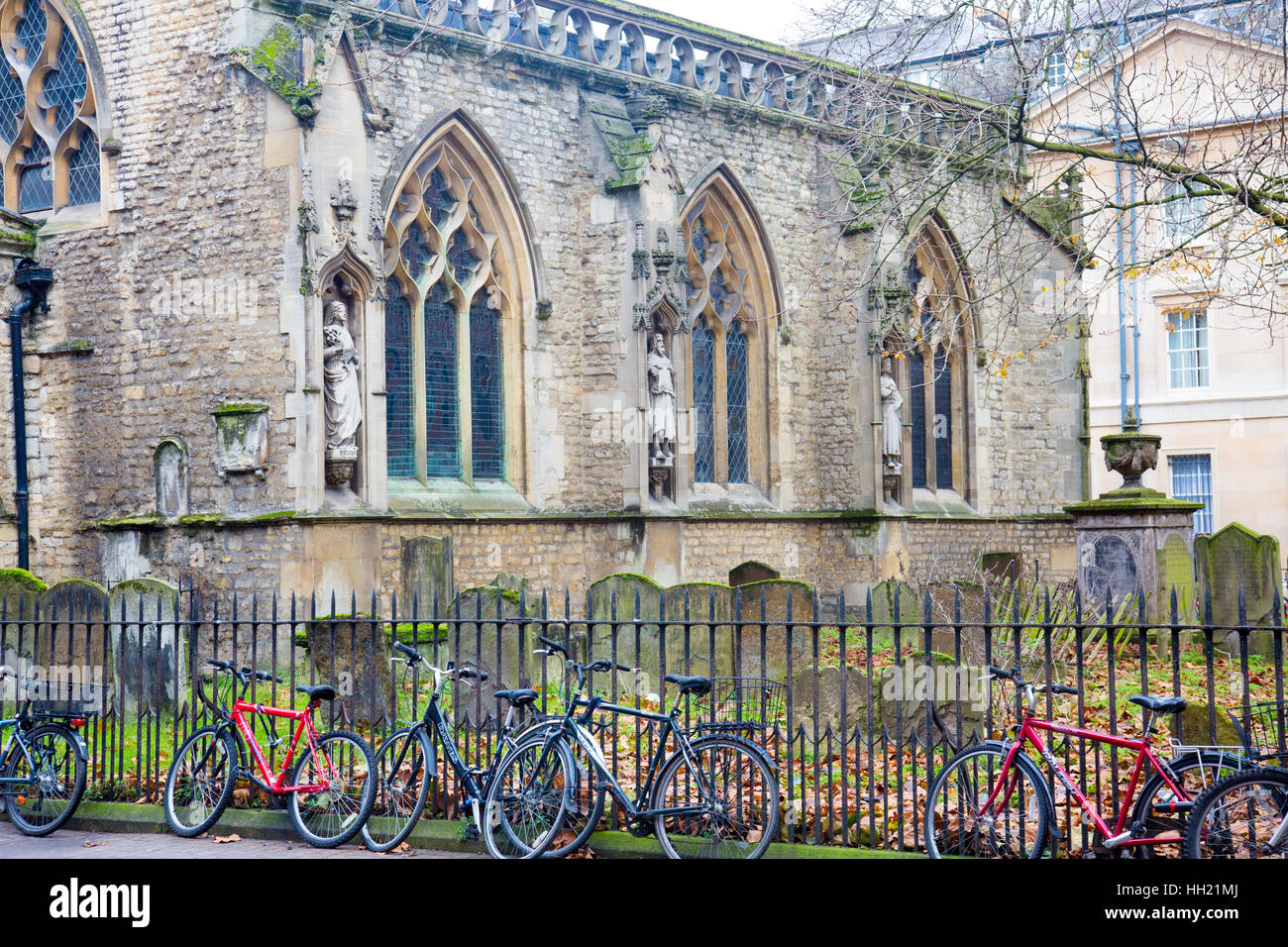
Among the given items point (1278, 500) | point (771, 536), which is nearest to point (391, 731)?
point (771, 536)

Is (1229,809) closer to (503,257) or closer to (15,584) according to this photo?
(15,584)

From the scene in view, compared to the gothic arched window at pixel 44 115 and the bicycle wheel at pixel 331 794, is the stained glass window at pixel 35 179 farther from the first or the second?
the bicycle wheel at pixel 331 794

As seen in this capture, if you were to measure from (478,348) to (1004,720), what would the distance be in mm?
9261

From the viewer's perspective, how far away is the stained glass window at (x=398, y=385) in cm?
1730

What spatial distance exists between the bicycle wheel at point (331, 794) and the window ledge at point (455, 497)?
26.8 feet

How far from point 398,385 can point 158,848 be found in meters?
9.52

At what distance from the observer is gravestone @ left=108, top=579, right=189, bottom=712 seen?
9.88m

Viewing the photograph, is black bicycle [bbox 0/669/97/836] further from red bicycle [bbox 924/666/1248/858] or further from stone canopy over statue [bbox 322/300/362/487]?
stone canopy over statue [bbox 322/300/362/487]

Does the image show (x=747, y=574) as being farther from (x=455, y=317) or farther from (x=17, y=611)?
(x=17, y=611)

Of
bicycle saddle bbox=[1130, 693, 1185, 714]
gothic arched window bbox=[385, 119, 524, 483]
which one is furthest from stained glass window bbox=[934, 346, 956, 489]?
bicycle saddle bbox=[1130, 693, 1185, 714]

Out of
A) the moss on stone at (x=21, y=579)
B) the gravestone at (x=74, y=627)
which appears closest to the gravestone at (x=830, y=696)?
the gravestone at (x=74, y=627)

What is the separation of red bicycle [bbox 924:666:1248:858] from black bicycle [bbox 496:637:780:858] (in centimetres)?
87

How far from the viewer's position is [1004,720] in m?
10.9

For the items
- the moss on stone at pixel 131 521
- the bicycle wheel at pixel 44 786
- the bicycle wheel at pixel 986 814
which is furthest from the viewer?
the moss on stone at pixel 131 521
